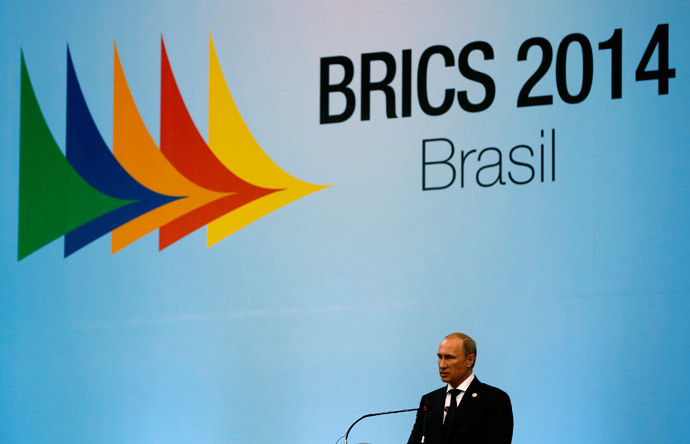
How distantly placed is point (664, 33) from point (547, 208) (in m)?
1.07

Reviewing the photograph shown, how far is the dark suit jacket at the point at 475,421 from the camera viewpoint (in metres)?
4.61

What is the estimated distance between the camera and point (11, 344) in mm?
6582

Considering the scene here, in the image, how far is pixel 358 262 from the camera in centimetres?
597

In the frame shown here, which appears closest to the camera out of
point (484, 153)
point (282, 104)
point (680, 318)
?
point (680, 318)

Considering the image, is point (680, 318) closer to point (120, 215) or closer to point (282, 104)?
point (282, 104)

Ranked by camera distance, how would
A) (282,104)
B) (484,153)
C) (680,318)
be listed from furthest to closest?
(282,104) < (484,153) < (680,318)

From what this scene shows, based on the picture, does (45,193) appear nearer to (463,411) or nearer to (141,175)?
(141,175)

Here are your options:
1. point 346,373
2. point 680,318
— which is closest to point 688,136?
point 680,318

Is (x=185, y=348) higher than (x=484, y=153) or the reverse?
the reverse

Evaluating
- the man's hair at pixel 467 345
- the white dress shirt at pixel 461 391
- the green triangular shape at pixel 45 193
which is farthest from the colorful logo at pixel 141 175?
the white dress shirt at pixel 461 391

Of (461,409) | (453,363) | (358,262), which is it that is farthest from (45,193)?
(461,409)

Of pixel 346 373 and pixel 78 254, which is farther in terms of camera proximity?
pixel 78 254

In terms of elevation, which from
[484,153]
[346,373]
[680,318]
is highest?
[484,153]

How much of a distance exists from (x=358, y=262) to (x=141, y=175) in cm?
150
